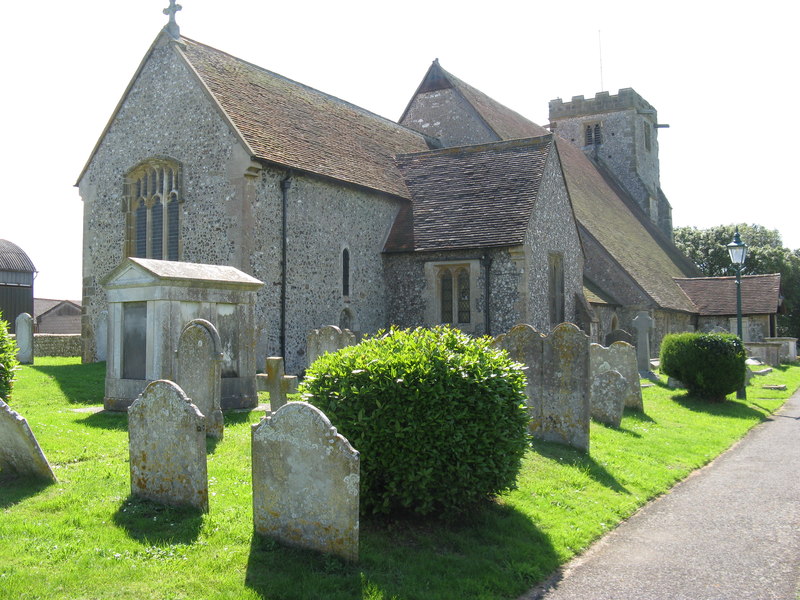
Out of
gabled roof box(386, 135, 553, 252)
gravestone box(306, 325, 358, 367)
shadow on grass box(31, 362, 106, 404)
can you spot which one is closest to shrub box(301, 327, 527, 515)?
gravestone box(306, 325, 358, 367)

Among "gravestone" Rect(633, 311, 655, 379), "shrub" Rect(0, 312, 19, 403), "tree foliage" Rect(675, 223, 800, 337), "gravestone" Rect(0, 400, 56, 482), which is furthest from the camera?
"tree foliage" Rect(675, 223, 800, 337)

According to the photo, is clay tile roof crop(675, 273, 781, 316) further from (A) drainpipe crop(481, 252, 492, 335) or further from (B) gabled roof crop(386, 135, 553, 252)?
(A) drainpipe crop(481, 252, 492, 335)

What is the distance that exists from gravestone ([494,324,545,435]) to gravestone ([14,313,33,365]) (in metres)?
14.8

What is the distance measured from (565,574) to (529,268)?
13909 mm

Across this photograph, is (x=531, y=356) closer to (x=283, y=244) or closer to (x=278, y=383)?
(x=278, y=383)

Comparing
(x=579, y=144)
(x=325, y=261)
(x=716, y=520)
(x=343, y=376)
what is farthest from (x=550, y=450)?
(x=579, y=144)

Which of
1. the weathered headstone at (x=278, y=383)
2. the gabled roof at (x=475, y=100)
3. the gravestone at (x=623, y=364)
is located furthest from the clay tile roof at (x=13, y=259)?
the gravestone at (x=623, y=364)

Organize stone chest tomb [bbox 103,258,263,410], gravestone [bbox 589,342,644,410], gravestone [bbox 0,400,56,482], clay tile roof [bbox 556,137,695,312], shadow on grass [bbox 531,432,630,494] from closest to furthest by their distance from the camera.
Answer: gravestone [bbox 0,400,56,482] → shadow on grass [bbox 531,432,630,494] → stone chest tomb [bbox 103,258,263,410] → gravestone [bbox 589,342,644,410] → clay tile roof [bbox 556,137,695,312]

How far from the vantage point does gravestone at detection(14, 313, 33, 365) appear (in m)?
20.0

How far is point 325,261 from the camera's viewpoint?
1877cm

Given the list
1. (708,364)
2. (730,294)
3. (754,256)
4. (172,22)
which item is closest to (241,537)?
(708,364)

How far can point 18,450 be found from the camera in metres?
6.86

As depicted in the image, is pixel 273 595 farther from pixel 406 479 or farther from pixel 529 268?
pixel 529 268

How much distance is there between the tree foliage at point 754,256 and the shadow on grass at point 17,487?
50.7 m
